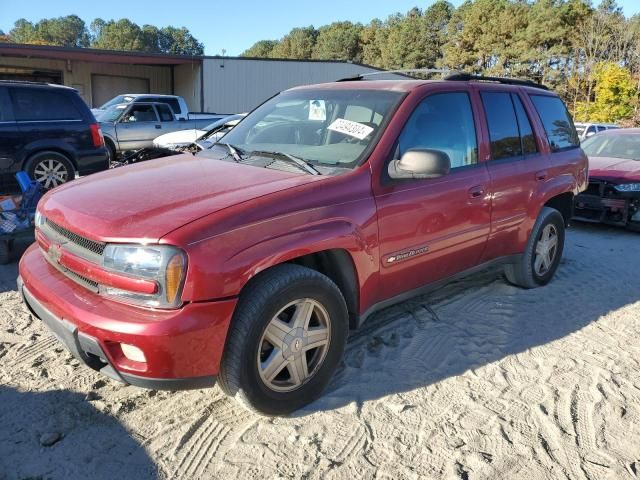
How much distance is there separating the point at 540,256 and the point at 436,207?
1.99 meters

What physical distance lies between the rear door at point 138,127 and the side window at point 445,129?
11.3m

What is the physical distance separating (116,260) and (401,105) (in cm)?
202

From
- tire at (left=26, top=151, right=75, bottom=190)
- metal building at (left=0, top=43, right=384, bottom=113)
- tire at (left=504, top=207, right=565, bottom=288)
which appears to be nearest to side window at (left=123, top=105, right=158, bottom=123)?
tire at (left=26, top=151, right=75, bottom=190)

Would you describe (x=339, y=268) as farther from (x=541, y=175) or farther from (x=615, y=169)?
(x=615, y=169)

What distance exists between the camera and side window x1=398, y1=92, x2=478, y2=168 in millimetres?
3400

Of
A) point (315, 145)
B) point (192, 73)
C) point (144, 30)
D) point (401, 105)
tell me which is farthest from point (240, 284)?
point (144, 30)

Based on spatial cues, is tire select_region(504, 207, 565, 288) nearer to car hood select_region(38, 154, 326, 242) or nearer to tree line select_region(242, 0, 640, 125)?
car hood select_region(38, 154, 326, 242)

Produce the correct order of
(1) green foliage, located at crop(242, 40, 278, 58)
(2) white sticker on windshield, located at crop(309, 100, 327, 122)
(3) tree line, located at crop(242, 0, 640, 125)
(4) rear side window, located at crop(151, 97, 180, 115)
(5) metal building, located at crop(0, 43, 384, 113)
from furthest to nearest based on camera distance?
1. (1) green foliage, located at crop(242, 40, 278, 58)
2. (3) tree line, located at crop(242, 0, 640, 125)
3. (5) metal building, located at crop(0, 43, 384, 113)
4. (4) rear side window, located at crop(151, 97, 180, 115)
5. (2) white sticker on windshield, located at crop(309, 100, 327, 122)

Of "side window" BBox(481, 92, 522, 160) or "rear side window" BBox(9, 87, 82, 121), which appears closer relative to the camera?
"side window" BBox(481, 92, 522, 160)

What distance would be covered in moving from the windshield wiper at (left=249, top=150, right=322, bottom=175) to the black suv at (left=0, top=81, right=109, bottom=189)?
550 centimetres

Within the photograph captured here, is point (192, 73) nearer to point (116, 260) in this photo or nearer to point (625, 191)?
point (625, 191)

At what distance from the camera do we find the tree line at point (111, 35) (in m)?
95.4

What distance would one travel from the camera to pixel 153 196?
273 cm

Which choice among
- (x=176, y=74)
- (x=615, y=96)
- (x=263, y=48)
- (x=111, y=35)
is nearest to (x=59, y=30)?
(x=111, y=35)
